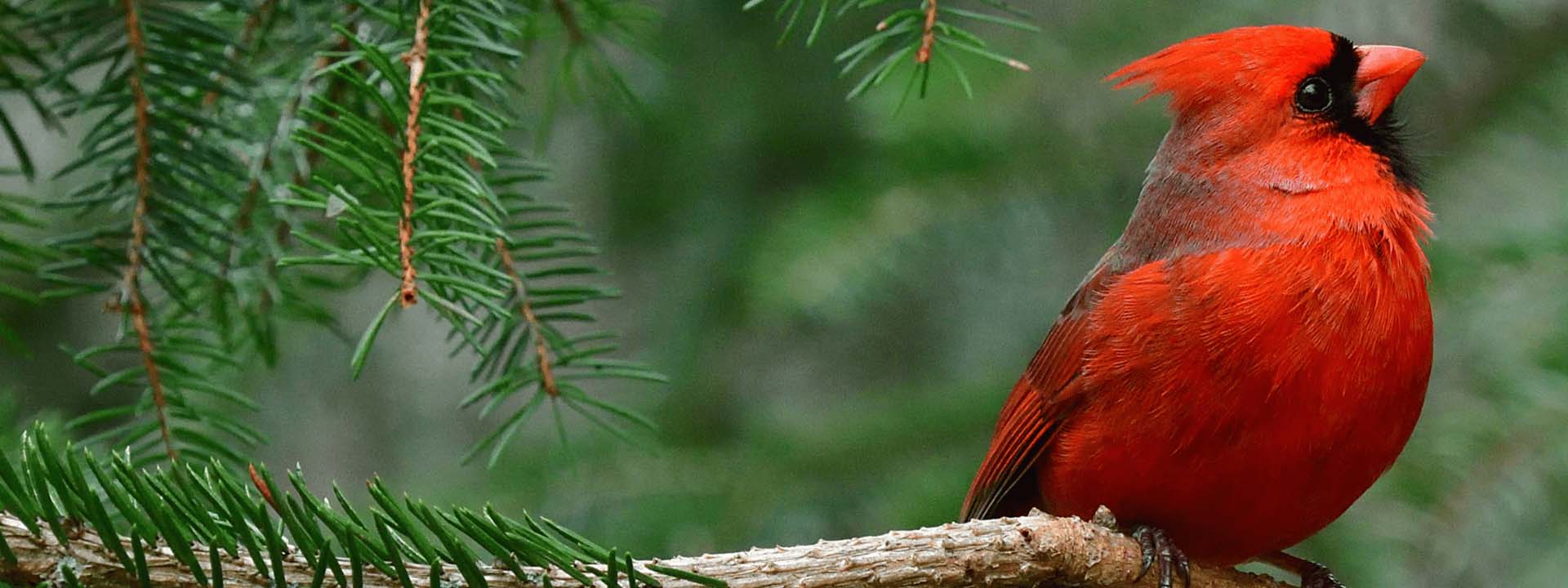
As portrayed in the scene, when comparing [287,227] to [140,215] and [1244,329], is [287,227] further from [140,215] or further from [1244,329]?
[1244,329]

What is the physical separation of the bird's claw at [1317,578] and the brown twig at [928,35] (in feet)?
3.86

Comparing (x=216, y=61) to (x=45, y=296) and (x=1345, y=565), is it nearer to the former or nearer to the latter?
(x=45, y=296)

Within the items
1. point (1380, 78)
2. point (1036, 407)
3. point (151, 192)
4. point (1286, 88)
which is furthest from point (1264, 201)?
point (151, 192)

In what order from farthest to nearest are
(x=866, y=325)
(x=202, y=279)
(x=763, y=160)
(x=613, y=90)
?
1. (x=866, y=325)
2. (x=763, y=160)
3. (x=613, y=90)
4. (x=202, y=279)

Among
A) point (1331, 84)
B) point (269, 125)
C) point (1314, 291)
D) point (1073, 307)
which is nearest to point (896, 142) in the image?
point (1073, 307)

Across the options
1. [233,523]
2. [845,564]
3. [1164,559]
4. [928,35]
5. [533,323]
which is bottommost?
[233,523]

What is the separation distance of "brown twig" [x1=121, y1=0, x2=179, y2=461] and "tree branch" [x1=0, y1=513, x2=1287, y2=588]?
1.94ft

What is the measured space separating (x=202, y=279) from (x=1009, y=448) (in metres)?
1.27

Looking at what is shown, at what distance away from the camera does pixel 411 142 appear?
1521 mm

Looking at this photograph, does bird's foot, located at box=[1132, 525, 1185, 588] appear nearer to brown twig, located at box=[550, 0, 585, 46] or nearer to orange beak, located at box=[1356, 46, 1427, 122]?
orange beak, located at box=[1356, 46, 1427, 122]

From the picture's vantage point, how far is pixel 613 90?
2.52m

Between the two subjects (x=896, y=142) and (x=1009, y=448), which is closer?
(x=1009, y=448)

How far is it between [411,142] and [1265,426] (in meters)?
1.19

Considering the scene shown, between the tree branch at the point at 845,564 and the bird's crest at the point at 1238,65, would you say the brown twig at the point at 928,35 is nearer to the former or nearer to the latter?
the tree branch at the point at 845,564
